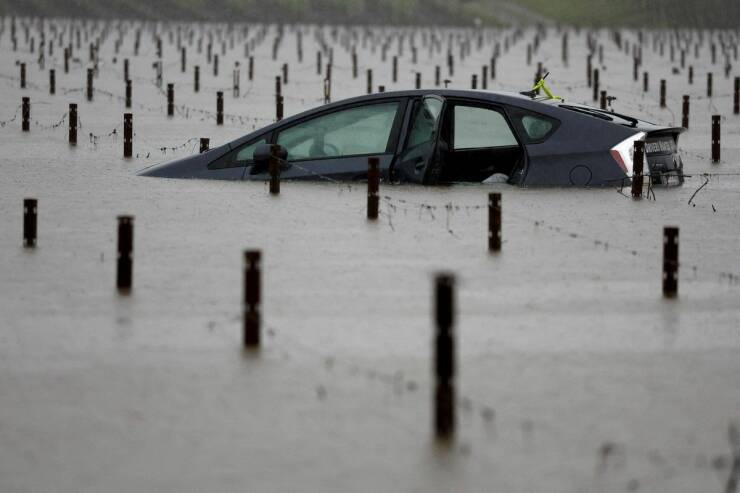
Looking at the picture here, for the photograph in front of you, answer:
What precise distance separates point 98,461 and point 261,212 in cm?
814

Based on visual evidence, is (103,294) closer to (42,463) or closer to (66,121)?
(42,463)

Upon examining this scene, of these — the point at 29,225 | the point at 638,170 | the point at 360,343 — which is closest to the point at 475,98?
the point at 638,170

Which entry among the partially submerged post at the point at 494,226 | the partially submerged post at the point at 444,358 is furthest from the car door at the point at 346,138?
the partially submerged post at the point at 444,358

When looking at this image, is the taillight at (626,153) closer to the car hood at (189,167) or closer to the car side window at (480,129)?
the car side window at (480,129)

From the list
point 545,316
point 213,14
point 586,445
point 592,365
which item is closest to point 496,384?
point 592,365

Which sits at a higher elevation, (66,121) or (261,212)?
(66,121)

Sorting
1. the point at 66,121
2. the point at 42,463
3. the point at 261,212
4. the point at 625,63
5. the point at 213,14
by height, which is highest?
the point at 213,14

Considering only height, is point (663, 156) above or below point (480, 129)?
below

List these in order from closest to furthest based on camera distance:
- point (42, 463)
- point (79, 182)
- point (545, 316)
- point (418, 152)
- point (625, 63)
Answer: point (42, 463) → point (545, 316) → point (418, 152) → point (79, 182) → point (625, 63)

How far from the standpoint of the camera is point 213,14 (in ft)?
337

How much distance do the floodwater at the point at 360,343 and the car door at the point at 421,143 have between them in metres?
0.19

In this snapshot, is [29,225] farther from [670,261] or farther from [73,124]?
[73,124]

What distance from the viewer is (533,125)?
14.6 metres

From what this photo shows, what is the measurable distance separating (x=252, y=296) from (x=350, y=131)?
746 centimetres
